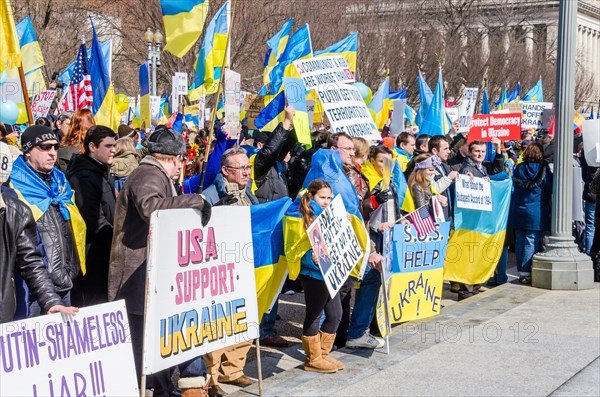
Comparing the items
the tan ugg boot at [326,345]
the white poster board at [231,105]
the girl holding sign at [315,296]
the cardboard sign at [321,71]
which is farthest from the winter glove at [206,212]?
the cardboard sign at [321,71]

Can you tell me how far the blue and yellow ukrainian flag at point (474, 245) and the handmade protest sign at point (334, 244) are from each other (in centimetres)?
331

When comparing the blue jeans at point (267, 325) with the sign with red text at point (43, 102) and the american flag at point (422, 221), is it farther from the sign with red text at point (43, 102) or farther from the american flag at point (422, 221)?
the sign with red text at point (43, 102)

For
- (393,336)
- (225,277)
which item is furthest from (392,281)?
(225,277)

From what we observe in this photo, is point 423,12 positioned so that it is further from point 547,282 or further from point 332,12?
point 547,282

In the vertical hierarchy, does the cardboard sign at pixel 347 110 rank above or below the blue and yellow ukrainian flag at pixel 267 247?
above

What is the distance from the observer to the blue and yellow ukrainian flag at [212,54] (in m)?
8.80

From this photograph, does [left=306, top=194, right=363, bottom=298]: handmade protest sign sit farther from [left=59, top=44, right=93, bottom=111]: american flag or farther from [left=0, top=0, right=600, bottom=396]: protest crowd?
[left=59, top=44, right=93, bottom=111]: american flag

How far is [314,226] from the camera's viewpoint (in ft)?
19.8

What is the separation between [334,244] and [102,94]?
3.88 meters

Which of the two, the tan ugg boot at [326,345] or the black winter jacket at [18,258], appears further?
the tan ugg boot at [326,345]

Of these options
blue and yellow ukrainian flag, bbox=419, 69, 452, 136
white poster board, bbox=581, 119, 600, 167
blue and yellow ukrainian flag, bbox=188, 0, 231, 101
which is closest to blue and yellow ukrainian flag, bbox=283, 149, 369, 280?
blue and yellow ukrainian flag, bbox=188, 0, 231, 101

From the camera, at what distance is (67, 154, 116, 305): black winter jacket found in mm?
5957

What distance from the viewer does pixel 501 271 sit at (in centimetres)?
1055

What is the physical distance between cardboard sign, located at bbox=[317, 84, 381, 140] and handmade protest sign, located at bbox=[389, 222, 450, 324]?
→ 1.64 meters
